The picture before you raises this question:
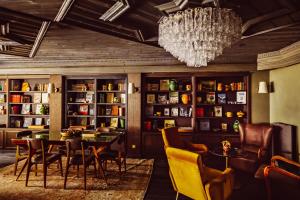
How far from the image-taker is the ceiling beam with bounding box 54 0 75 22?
2529 millimetres

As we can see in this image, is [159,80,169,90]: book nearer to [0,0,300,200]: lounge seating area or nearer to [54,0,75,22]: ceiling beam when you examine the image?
[0,0,300,200]: lounge seating area

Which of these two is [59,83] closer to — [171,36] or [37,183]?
[37,183]

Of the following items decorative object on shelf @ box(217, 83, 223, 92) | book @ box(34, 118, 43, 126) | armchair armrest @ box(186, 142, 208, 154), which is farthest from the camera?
book @ box(34, 118, 43, 126)

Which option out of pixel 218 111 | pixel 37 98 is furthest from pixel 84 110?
pixel 218 111

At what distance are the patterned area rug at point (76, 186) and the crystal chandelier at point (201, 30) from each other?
2415 mm

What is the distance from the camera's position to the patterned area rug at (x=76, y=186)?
12.5ft

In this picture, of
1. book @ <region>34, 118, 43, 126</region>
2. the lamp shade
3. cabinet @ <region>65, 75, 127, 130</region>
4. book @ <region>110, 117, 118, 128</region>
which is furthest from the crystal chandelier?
book @ <region>34, 118, 43, 126</region>

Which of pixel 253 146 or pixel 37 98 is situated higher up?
pixel 37 98

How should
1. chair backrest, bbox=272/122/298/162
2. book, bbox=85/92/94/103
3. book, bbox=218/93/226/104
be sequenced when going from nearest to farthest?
chair backrest, bbox=272/122/298/162 < book, bbox=218/93/226/104 < book, bbox=85/92/94/103

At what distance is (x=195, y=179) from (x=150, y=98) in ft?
12.9

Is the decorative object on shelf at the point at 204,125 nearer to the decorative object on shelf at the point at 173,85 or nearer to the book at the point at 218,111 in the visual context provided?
the book at the point at 218,111

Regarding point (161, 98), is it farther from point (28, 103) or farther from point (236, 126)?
point (28, 103)

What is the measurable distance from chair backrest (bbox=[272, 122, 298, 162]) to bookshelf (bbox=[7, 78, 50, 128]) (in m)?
6.06

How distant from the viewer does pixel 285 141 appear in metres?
5.08
